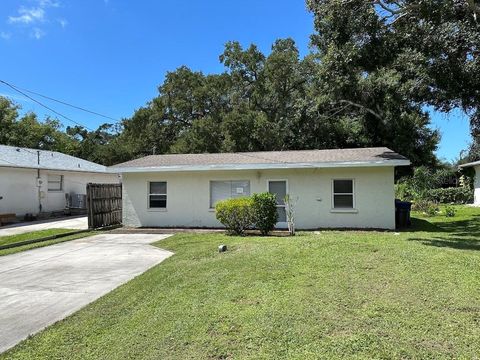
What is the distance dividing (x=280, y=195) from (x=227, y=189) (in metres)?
2.31

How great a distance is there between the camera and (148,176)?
58.4ft

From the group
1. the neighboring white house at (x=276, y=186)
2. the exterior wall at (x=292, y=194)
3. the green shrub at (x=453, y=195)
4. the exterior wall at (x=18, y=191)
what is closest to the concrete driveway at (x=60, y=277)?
the exterior wall at (x=292, y=194)

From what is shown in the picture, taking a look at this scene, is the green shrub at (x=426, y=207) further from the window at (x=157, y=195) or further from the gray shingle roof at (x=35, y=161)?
the gray shingle roof at (x=35, y=161)

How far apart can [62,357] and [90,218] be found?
13.4 m

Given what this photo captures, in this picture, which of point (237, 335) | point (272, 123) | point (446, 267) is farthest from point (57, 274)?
point (272, 123)

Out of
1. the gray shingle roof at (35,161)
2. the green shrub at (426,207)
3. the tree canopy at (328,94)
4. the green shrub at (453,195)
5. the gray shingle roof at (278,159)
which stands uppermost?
the tree canopy at (328,94)

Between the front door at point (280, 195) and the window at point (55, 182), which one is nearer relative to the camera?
the front door at point (280, 195)

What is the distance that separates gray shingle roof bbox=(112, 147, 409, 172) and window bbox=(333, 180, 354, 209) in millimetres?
1014

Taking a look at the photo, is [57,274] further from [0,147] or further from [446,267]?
[0,147]

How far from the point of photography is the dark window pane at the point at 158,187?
17.8 m

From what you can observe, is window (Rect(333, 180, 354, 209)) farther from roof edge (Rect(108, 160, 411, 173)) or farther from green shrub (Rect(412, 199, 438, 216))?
→ green shrub (Rect(412, 199, 438, 216))

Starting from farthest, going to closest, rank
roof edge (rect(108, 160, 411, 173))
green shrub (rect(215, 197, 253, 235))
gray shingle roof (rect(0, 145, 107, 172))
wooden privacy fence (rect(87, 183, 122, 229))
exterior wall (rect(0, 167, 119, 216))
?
gray shingle roof (rect(0, 145, 107, 172)) < exterior wall (rect(0, 167, 119, 216)) < wooden privacy fence (rect(87, 183, 122, 229)) < roof edge (rect(108, 160, 411, 173)) < green shrub (rect(215, 197, 253, 235))

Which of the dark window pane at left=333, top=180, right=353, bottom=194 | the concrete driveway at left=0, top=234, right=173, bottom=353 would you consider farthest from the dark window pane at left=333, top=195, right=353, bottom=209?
the concrete driveway at left=0, top=234, right=173, bottom=353

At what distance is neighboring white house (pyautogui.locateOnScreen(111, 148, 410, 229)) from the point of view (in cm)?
1562
